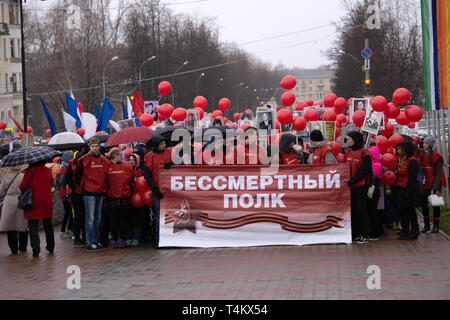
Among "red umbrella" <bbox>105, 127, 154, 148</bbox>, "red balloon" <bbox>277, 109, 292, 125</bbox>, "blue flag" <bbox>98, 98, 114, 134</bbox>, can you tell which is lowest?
"red umbrella" <bbox>105, 127, 154, 148</bbox>

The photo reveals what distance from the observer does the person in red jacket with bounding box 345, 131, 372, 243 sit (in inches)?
448

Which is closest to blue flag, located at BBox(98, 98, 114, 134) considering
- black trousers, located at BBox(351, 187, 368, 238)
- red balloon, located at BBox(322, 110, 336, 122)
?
red balloon, located at BBox(322, 110, 336, 122)

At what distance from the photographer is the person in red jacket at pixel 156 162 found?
38.5ft

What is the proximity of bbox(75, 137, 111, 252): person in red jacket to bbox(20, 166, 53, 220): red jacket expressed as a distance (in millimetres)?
532

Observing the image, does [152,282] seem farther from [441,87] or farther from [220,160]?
[441,87]

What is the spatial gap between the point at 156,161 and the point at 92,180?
1.11 m

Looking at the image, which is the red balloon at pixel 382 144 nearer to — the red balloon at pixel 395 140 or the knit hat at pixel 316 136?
the red balloon at pixel 395 140

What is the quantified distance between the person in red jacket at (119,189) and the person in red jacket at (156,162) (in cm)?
37

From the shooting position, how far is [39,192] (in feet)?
37.8

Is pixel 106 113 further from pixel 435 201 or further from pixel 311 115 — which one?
pixel 435 201

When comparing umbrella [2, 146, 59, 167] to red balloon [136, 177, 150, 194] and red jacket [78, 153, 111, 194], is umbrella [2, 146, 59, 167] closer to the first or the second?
red jacket [78, 153, 111, 194]

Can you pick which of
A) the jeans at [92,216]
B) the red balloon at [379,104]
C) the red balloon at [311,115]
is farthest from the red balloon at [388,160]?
the jeans at [92,216]

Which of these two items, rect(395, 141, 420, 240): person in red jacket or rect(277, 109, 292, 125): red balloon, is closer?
rect(395, 141, 420, 240): person in red jacket

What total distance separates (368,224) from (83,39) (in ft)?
153
